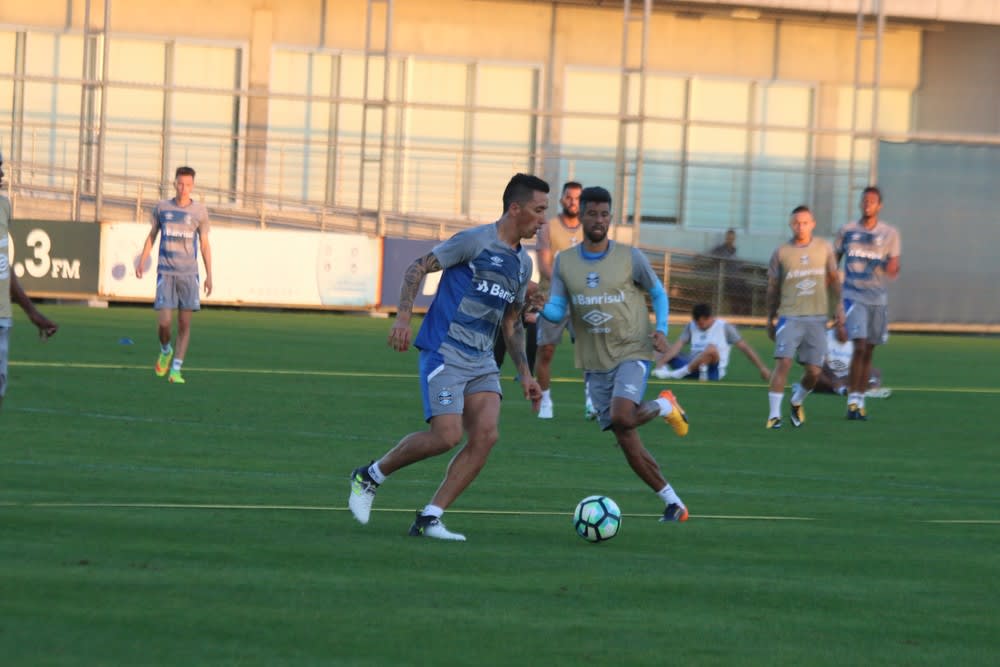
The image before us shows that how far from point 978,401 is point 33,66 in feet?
85.0

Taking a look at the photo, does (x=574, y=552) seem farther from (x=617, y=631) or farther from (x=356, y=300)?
(x=356, y=300)

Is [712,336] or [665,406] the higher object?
[712,336]

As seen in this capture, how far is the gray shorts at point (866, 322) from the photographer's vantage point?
1861 centimetres

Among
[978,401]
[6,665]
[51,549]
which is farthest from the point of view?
[978,401]

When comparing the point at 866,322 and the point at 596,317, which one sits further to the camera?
the point at 866,322

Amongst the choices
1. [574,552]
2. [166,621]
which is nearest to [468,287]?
[574,552]

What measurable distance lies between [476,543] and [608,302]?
2264 mm

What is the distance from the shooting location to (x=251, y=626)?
6.80m

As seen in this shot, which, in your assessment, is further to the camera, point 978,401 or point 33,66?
point 33,66

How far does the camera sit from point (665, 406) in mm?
11148

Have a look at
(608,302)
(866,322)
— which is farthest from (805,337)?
(608,302)

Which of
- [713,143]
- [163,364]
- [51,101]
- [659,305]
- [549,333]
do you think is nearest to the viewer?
[659,305]

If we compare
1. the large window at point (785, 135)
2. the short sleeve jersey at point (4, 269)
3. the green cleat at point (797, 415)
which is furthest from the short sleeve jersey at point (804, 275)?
the large window at point (785, 135)

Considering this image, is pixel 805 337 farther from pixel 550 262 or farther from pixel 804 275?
pixel 550 262
